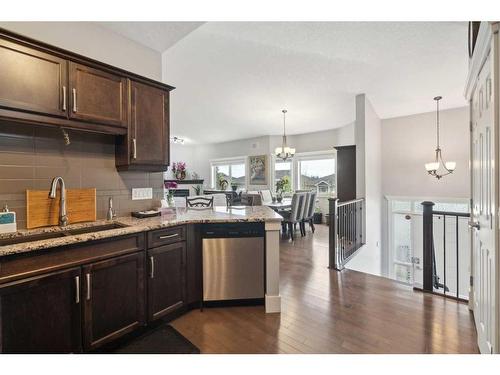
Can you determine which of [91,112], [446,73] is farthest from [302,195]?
[91,112]

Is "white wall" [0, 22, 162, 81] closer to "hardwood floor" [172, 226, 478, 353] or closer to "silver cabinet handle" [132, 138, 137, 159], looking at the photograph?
"silver cabinet handle" [132, 138, 137, 159]

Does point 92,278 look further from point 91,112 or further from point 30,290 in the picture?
point 91,112

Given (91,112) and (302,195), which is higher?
(91,112)

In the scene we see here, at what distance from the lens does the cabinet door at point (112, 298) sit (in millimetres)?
1600

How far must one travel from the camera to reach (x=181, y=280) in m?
2.17

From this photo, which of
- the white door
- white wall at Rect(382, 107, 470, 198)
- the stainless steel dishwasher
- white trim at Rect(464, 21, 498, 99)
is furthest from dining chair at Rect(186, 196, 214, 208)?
white wall at Rect(382, 107, 470, 198)

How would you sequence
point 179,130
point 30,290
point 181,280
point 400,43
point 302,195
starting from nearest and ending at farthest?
point 30,290 → point 181,280 → point 400,43 → point 302,195 → point 179,130

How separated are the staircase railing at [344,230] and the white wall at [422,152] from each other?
1.72m

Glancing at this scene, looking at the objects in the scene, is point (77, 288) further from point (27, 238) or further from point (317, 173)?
point (317, 173)

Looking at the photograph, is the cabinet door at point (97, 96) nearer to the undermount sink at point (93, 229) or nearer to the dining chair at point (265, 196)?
the undermount sink at point (93, 229)

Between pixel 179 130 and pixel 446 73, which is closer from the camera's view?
pixel 446 73

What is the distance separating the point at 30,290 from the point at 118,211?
108 cm

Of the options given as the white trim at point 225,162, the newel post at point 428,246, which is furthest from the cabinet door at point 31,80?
the white trim at point 225,162
